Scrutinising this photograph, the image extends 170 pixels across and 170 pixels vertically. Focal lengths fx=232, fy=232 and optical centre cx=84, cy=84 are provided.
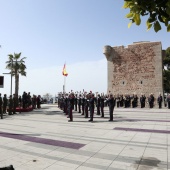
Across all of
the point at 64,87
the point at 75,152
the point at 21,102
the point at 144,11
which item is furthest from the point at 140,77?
the point at 144,11

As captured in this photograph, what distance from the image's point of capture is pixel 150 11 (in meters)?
3.03

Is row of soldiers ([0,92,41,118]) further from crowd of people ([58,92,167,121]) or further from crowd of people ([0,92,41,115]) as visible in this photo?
crowd of people ([58,92,167,121])

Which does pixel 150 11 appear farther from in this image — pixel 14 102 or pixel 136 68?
pixel 136 68

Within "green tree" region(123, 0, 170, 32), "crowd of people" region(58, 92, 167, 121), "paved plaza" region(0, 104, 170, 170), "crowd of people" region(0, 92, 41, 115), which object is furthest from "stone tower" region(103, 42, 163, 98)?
"green tree" region(123, 0, 170, 32)

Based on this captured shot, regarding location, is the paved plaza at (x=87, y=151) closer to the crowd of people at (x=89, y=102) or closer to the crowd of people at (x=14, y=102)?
the crowd of people at (x=89, y=102)

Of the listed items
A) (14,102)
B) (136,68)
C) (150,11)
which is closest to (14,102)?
(14,102)

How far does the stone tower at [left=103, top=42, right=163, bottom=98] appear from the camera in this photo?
99.0 ft

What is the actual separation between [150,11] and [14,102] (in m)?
17.4

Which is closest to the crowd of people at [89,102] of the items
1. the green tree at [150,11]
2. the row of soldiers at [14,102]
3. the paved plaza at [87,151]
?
the row of soldiers at [14,102]

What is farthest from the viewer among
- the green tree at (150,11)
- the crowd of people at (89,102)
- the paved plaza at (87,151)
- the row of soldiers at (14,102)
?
the row of soldiers at (14,102)

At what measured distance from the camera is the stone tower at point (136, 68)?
3017cm

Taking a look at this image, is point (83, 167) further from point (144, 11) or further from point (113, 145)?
point (144, 11)

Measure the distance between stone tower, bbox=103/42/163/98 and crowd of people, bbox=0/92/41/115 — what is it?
12174 millimetres

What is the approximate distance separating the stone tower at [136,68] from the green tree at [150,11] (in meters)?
27.9
